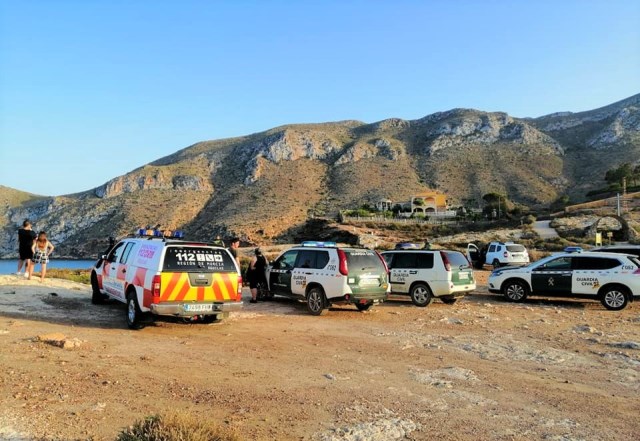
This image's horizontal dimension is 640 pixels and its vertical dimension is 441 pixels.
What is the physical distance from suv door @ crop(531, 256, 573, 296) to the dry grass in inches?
499

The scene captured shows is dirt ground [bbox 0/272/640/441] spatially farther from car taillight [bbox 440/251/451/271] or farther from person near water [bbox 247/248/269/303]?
person near water [bbox 247/248/269/303]

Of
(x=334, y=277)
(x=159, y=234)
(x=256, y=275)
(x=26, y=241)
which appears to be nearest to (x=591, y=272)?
(x=334, y=277)

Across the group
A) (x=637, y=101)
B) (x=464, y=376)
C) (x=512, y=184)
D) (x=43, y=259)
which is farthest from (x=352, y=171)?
(x=464, y=376)

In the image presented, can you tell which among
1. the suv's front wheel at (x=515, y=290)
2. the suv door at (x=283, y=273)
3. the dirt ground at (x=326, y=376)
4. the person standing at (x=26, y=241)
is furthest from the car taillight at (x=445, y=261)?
the person standing at (x=26, y=241)

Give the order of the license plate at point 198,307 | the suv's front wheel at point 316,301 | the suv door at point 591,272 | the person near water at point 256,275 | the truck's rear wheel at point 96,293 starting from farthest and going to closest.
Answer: the person near water at point 256,275, the suv door at point 591,272, the truck's rear wheel at point 96,293, the suv's front wheel at point 316,301, the license plate at point 198,307

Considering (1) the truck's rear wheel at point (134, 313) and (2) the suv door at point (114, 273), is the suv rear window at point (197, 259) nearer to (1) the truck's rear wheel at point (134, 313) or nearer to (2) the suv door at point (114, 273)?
(1) the truck's rear wheel at point (134, 313)

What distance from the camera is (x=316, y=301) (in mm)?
12359

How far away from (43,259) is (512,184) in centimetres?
9352

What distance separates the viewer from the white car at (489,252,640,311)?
1343 centimetres

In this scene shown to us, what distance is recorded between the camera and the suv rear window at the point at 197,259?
9383 mm

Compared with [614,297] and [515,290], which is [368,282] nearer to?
[515,290]

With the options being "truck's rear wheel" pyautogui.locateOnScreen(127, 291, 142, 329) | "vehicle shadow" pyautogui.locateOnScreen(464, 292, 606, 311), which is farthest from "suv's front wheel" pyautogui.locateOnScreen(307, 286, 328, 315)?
"vehicle shadow" pyautogui.locateOnScreen(464, 292, 606, 311)

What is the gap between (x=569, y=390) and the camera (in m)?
6.24

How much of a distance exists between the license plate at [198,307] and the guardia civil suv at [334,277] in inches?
136
